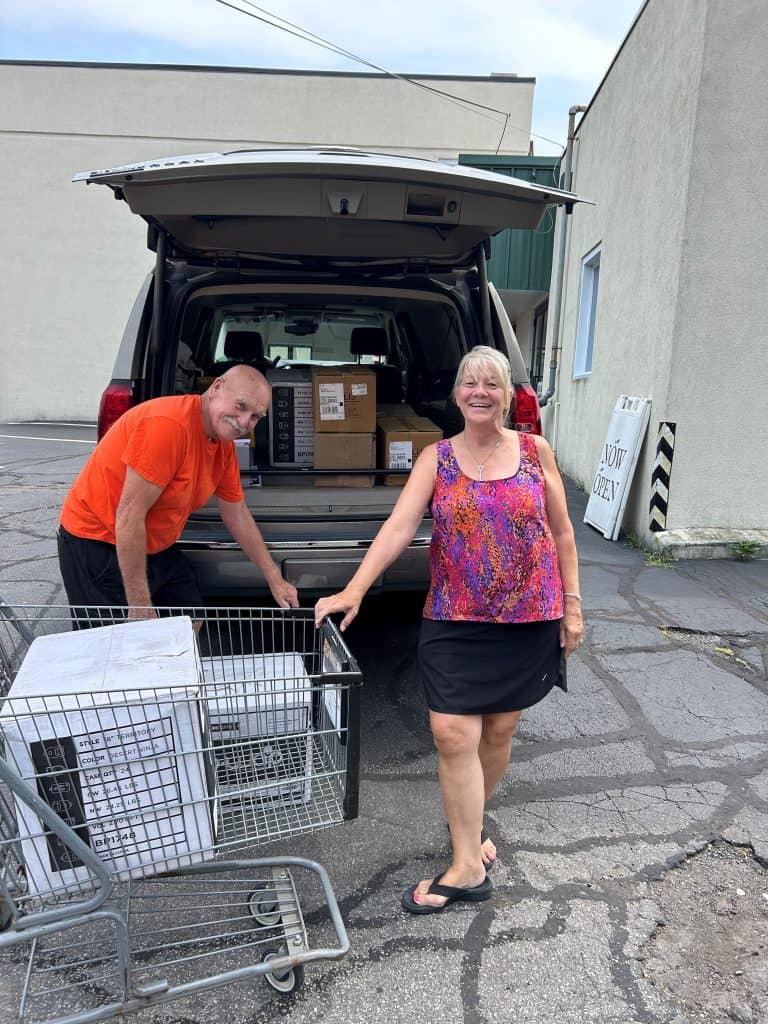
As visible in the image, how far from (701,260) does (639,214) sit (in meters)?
1.40

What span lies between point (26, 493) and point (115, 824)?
7604 mm

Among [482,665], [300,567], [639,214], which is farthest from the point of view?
[639,214]

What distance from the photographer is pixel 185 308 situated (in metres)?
3.57

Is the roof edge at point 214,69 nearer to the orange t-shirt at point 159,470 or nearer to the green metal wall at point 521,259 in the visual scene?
the green metal wall at point 521,259

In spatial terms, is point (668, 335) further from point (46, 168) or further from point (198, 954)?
point (46, 168)

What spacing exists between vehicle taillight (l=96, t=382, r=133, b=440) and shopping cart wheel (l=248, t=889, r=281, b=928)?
2.01 m

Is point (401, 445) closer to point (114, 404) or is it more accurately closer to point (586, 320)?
point (114, 404)

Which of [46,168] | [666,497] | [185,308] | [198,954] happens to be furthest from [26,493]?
[46,168]

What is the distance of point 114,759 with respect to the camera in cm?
170

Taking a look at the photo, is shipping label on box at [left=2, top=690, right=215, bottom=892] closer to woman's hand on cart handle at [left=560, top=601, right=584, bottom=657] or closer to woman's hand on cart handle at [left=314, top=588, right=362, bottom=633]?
woman's hand on cart handle at [left=314, top=588, right=362, bottom=633]

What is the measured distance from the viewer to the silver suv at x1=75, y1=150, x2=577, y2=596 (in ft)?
8.68

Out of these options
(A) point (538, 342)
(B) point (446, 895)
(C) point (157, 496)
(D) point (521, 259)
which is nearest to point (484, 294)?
(C) point (157, 496)

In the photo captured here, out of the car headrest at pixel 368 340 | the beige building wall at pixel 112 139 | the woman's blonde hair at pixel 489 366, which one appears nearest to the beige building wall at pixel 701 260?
the car headrest at pixel 368 340

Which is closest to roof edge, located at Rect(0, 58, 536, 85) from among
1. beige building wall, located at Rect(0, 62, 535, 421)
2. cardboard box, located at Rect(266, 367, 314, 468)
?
beige building wall, located at Rect(0, 62, 535, 421)
